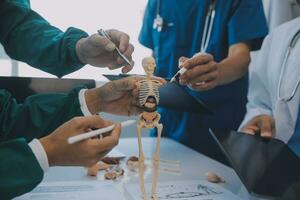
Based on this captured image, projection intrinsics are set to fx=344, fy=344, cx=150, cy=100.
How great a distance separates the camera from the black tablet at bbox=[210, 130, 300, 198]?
1.73 ft

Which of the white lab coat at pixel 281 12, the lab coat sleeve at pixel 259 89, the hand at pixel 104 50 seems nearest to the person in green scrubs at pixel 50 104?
the hand at pixel 104 50

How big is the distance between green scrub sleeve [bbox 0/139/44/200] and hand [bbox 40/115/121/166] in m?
0.02

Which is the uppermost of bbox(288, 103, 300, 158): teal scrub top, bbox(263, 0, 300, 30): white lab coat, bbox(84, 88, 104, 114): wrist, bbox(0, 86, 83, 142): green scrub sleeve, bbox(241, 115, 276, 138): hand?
bbox(263, 0, 300, 30): white lab coat

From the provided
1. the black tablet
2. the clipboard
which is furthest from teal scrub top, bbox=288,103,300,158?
the clipboard

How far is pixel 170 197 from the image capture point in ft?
2.01

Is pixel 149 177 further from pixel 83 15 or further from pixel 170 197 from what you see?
pixel 83 15

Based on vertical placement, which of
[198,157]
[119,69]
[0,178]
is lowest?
[198,157]

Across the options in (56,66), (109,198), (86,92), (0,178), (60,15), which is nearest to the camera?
(0,178)

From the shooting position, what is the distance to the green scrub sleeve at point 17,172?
18.2 inches

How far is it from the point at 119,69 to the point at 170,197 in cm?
26

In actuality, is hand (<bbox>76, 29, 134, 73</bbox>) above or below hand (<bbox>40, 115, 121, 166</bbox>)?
above

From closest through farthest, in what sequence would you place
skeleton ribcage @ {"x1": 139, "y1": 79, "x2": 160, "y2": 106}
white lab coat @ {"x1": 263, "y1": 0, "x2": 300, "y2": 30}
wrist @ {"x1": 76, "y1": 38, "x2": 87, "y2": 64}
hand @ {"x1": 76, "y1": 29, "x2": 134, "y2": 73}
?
skeleton ribcage @ {"x1": 139, "y1": 79, "x2": 160, "y2": 106}
hand @ {"x1": 76, "y1": 29, "x2": 134, "y2": 73}
wrist @ {"x1": 76, "y1": 38, "x2": 87, "y2": 64}
white lab coat @ {"x1": 263, "y1": 0, "x2": 300, "y2": 30}

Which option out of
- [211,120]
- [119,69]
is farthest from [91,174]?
[211,120]

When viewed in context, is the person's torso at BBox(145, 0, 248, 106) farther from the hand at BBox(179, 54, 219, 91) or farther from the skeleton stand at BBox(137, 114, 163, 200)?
the skeleton stand at BBox(137, 114, 163, 200)
